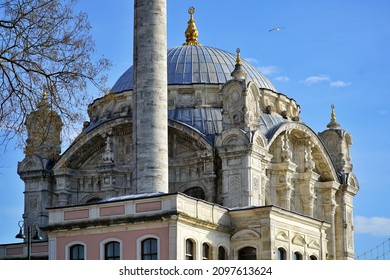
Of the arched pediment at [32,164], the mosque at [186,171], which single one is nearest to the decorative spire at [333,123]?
the mosque at [186,171]

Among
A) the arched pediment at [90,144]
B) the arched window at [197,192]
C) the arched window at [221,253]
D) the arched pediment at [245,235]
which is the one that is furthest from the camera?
the arched pediment at [90,144]

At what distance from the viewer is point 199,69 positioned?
56844 millimetres

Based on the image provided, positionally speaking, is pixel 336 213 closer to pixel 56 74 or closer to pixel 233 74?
pixel 233 74

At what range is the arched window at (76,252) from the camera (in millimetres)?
38875

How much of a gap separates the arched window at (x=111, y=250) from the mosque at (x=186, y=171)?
37mm

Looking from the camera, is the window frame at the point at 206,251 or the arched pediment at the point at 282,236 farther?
the arched pediment at the point at 282,236

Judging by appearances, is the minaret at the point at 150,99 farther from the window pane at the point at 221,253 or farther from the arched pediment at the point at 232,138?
the arched pediment at the point at 232,138

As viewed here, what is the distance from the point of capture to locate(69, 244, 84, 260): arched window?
38.9 m

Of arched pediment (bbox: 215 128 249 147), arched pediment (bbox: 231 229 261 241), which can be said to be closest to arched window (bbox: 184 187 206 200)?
arched pediment (bbox: 215 128 249 147)

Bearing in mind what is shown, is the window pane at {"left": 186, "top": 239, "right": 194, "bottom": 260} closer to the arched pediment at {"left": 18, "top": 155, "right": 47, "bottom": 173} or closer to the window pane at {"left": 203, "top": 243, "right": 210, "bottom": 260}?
the window pane at {"left": 203, "top": 243, "right": 210, "bottom": 260}

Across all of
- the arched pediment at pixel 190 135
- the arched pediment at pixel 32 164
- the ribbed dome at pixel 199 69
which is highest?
the ribbed dome at pixel 199 69

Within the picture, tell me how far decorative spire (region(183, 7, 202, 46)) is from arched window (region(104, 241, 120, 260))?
995 inches

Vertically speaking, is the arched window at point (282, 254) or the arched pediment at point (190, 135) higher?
the arched pediment at point (190, 135)

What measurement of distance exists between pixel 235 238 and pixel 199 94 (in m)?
14.9
